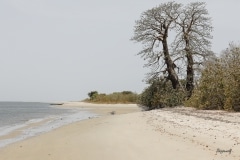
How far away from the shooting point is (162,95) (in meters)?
35.4

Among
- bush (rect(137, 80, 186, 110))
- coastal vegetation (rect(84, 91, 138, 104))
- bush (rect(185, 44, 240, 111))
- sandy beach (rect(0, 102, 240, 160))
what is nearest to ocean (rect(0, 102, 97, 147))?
sandy beach (rect(0, 102, 240, 160))

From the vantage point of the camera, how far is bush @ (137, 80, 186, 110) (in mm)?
34406

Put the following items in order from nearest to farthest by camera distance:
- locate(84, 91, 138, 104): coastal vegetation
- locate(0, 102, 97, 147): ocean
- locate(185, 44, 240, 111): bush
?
locate(0, 102, 97, 147): ocean → locate(185, 44, 240, 111): bush → locate(84, 91, 138, 104): coastal vegetation

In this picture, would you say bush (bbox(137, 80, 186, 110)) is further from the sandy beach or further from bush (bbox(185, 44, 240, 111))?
the sandy beach

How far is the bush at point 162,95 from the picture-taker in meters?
34.4

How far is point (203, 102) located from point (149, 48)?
11092mm

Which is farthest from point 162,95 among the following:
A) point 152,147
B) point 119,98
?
point 119,98

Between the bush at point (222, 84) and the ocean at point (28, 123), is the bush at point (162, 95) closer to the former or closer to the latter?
the bush at point (222, 84)

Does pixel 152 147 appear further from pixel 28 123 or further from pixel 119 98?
pixel 119 98

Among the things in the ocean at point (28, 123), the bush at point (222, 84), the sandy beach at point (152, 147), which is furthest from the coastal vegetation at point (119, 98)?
the sandy beach at point (152, 147)

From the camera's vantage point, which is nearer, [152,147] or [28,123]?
[152,147]

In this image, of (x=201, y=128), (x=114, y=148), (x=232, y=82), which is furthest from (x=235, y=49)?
(x=114, y=148)

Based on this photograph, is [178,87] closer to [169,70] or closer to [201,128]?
[169,70]

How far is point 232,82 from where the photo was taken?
23.8 meters
